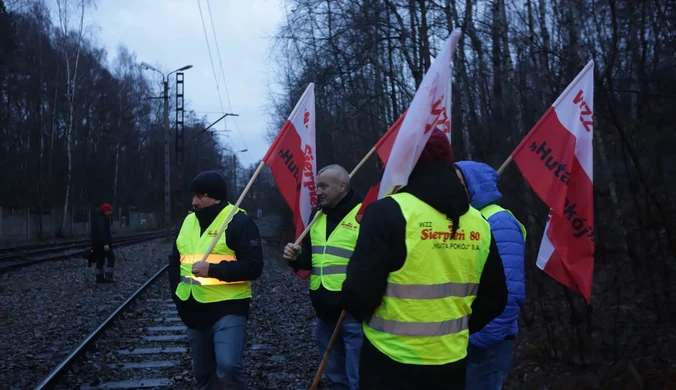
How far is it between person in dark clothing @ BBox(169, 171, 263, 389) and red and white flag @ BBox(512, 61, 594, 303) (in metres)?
2.16

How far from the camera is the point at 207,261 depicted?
4684mm

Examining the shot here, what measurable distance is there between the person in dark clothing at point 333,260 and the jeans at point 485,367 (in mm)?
992

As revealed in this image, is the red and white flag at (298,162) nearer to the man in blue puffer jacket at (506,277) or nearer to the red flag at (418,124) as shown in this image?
the man in blue puffer jacket at (506,277)

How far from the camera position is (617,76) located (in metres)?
8.10

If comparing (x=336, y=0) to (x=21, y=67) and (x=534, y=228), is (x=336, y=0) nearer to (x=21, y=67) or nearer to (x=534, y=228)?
(x=534, y=228)

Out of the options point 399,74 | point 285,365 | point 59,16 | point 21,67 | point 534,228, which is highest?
point 59,16

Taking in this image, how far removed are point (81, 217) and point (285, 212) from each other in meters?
27.1

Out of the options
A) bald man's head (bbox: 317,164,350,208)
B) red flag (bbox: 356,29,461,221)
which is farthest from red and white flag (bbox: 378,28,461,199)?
bald man's head (bbox: 317,164,350,208)

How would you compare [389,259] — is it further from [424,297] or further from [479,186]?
[479,186]

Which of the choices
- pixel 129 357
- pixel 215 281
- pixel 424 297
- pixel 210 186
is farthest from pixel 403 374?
pixel 129 357

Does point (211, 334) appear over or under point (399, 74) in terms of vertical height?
under

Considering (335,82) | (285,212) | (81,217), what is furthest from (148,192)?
(335,82)

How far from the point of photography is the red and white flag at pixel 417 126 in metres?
3.04

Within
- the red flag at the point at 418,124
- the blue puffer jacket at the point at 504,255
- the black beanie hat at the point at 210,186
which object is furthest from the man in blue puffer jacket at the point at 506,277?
the black beanie hat at the point at 210,186
